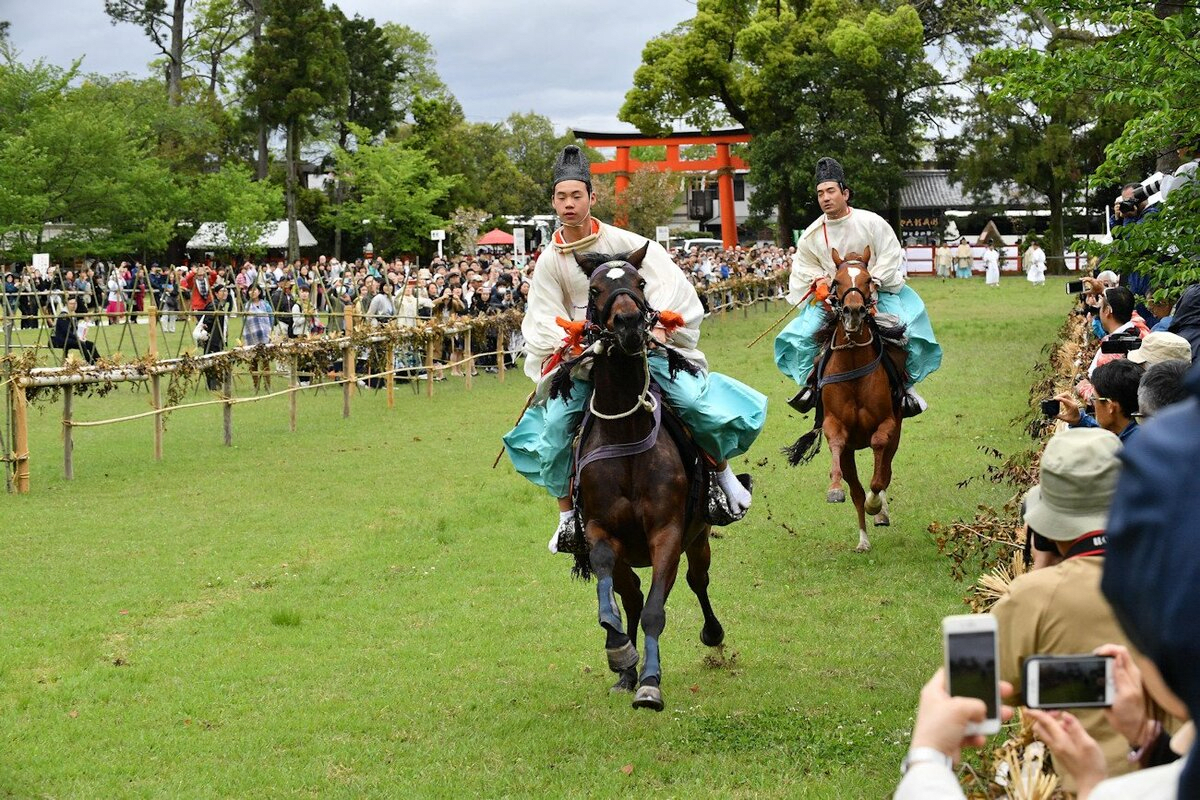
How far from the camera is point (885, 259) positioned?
456 inches

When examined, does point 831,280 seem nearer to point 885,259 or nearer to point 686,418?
point 885,259

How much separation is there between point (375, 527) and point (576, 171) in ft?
18.2

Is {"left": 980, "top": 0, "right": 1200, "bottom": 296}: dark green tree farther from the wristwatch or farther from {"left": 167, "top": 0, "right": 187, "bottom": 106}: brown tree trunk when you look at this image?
{"left": 167, "top": 0, "right": 187, "bottom": 106}: brown tree trunk

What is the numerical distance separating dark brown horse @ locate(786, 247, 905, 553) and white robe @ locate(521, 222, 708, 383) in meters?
3.06

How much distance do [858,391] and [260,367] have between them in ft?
38.5

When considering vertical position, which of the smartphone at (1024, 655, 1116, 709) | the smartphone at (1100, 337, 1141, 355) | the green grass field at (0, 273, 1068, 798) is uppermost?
the smartphone at (1100, 337, 1141, 355)

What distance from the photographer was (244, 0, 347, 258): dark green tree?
161 ft

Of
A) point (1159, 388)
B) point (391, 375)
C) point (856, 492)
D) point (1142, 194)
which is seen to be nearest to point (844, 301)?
point (856, 492)

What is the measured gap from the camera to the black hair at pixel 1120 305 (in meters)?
9.06

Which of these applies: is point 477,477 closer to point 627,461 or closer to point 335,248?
point 627,461

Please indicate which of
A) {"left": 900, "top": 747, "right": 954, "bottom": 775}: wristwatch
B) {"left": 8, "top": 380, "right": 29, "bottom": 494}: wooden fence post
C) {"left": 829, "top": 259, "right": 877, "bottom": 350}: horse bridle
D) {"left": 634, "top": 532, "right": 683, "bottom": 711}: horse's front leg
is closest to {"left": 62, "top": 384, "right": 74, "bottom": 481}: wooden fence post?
{"left": 8, "top": 380, "right": 29, "bottom": 494}: wooden fence post

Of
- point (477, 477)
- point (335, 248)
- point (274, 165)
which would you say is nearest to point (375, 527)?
point (477, 477)

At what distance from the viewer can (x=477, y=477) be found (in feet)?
50.0

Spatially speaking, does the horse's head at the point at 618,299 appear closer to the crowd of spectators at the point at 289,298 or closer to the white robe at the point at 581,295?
the white robe at the point at 581,295
